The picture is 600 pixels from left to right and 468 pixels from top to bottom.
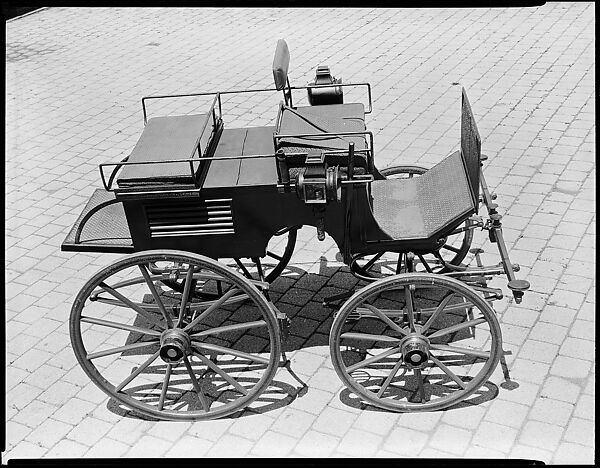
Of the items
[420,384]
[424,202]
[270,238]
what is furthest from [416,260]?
[270,238]

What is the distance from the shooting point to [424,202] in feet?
14.8

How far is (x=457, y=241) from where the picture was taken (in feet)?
18.5

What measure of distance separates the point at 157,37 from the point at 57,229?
16.4 feet

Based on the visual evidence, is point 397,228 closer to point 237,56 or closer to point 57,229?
point 57,229

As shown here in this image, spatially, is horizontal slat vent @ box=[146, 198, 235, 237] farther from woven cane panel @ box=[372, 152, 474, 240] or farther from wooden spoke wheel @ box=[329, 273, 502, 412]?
woven cane panel @ box=[372, 152, 474, 240]

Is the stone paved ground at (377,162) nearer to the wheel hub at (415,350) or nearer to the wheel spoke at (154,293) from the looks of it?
the wheel hub at (415,350)

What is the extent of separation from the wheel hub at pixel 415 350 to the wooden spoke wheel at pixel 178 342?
2.05ft

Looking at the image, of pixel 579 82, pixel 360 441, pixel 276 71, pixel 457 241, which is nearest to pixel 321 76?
pixel 276 71

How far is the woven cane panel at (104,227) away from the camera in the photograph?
417 centimetres

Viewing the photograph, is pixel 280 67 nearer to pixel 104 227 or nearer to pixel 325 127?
pixel 325 127

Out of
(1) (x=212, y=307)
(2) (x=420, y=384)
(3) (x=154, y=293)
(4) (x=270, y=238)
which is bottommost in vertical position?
(2) (x=420, y=384)

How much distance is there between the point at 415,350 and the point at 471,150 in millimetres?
1111

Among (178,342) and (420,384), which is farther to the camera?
(420,384)

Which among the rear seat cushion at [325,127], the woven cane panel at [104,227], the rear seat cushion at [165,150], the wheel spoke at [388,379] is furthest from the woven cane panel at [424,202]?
the woven cane panel at [104,227]
